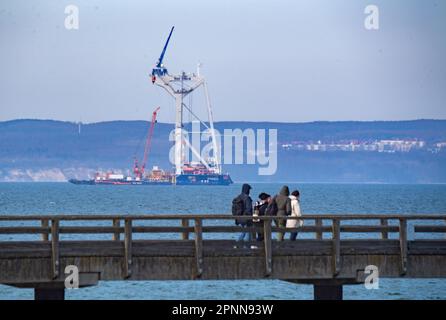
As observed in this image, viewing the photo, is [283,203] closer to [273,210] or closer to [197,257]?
[273,210]

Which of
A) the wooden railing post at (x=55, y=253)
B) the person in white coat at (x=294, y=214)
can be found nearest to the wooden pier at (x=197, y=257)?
A: the wooden railing post at (x=55, y=253)

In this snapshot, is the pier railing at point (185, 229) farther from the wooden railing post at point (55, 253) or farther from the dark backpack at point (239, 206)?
the dark backpack at point (239, 206)

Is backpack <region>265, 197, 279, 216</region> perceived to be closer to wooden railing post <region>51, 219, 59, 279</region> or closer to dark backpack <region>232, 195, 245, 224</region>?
dark backpack <region>232, 195, 245, 224</region>

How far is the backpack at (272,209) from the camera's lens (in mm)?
27844

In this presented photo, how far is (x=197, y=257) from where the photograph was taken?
25.5 meters

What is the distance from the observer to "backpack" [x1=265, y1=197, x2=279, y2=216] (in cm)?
2784

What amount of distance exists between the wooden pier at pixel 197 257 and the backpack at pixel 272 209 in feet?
3.48

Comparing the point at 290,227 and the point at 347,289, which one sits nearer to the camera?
the point at 290,227

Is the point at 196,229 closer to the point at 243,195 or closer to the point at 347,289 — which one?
the point at 243,195

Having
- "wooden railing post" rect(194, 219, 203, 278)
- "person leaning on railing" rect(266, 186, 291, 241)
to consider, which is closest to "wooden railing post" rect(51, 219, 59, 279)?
"wooden railing post" rect(194, 219, 203, 278)

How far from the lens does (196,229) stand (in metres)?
25.7

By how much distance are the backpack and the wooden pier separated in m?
1.06
